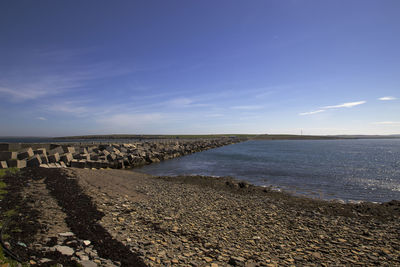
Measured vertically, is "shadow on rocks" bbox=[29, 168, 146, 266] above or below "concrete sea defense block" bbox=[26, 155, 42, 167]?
below

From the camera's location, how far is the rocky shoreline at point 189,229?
4926 mm

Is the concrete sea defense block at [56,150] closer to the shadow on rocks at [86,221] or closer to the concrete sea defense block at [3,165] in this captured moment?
the concrete sea defense block at [3,165]

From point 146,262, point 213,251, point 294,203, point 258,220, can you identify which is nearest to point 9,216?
point 146,262

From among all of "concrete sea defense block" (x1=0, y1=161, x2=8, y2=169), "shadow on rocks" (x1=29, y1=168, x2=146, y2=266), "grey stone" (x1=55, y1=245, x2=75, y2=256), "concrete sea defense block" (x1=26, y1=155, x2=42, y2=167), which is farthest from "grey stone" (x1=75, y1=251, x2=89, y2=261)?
"concrete sea defense block" (x1=26, y1=155, x2=42, y2=167)

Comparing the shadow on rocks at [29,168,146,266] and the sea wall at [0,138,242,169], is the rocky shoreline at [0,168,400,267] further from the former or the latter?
the sea wall at [0,138,242,169]

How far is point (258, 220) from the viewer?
7.82 m

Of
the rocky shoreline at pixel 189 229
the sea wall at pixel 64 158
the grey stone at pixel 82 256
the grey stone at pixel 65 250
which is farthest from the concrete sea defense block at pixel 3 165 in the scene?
the grey stone at pixel 82 256

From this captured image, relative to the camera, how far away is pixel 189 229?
6699mm

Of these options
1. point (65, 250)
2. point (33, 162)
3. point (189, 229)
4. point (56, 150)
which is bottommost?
point (189, 229)

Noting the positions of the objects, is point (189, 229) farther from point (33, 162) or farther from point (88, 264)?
point (33, 162)

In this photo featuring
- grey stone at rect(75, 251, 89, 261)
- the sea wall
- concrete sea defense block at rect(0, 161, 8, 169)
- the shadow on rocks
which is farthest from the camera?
the sea wall

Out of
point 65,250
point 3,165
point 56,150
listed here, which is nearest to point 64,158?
point 56,150

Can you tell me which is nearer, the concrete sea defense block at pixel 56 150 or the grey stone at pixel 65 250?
the grey stone at pixel 65 250

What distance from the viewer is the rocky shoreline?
16.2 feet
